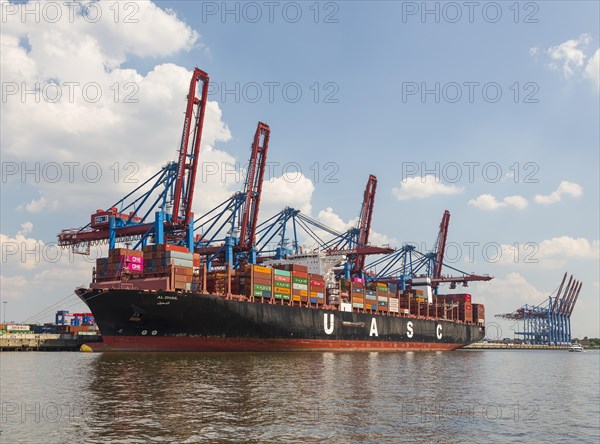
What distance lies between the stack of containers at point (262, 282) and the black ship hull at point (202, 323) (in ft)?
4.72

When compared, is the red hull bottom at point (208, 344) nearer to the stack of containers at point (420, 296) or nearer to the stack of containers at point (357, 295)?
the stack of containers at point (357, 295)

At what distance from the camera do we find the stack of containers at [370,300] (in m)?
84.4

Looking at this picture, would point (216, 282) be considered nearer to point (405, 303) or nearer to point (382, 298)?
point (382, 298)

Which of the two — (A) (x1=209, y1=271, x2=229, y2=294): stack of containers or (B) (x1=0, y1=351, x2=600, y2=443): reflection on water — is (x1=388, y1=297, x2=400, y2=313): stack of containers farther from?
(B) (x1=0, y1=351, x2=600, y2=443): reflection on water

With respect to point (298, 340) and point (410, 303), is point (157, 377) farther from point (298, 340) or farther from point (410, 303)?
point (410, 303)

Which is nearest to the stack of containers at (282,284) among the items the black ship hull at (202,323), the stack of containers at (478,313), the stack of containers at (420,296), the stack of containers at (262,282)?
the stack of containers at (262,282)

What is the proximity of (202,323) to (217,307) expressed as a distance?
7.32ft

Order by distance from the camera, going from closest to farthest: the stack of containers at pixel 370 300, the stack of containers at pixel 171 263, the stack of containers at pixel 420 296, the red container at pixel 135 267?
the stack of containers at pixel 171 263, the red container at pixel 135 267, the stack of containers at pixel 370 300, the stack of containers at pixel 420 296

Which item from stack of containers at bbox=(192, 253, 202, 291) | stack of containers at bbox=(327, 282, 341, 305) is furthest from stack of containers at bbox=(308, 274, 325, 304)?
stack of containers at bbox=(192, 253, 202, 291)

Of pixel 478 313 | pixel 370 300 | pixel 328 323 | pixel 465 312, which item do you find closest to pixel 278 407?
pixel 328 323

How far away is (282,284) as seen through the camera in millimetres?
68062

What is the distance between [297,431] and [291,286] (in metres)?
49.8

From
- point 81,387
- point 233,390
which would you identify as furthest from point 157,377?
point 233,390

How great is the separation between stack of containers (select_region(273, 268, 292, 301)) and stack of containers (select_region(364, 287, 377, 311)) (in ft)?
60.9
